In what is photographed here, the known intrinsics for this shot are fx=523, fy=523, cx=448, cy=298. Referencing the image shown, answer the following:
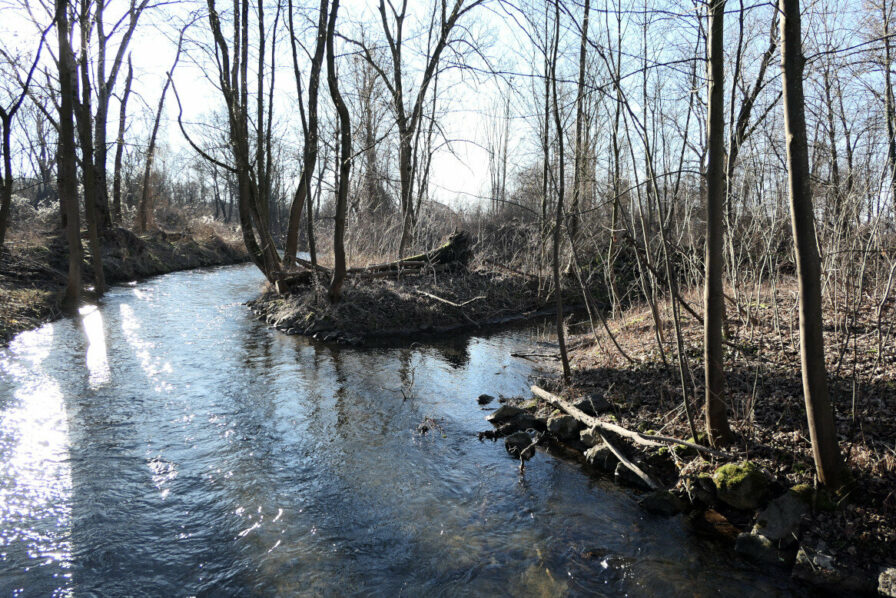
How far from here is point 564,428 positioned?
620cm

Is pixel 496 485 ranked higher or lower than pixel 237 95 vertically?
lower

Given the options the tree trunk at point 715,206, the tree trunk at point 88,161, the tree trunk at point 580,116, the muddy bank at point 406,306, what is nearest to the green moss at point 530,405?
the tree trunk at point 580,116

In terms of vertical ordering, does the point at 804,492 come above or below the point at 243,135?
below

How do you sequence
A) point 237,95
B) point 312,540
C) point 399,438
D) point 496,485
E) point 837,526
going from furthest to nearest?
point 237,95, point 399,438, point 496,485, point 312,540, point 837,526

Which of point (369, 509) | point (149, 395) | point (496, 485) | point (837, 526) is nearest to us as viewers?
point (837, 526)

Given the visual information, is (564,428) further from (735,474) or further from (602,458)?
(735,474)

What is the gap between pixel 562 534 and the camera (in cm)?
434

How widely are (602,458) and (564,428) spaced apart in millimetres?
757

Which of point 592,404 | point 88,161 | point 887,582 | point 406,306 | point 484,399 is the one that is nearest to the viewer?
point 887,582

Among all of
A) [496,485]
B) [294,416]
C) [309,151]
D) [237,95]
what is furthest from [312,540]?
[237,95]

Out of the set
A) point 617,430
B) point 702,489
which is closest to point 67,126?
point 617,430

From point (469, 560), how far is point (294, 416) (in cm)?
352

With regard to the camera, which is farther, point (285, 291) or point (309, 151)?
point (285, 291)

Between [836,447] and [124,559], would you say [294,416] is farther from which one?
[836,447]
